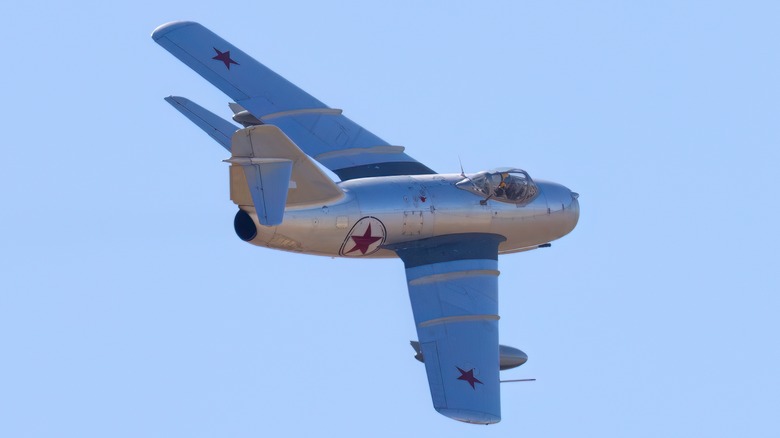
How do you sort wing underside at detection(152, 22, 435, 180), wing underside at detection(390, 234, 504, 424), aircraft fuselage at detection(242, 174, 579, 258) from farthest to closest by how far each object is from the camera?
1. wing underside at detection(152, 22, 435, 180)
2. aircraft fuselage at detection(242, 174, 579, 258)
3. wing underside at detection(390, 234, 504, 424)

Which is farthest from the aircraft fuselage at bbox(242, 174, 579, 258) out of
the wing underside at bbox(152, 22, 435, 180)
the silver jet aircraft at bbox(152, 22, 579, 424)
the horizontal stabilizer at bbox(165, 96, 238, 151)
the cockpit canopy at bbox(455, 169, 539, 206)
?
the horizontal stabilizer at bbox(165, 96, 238, 151)

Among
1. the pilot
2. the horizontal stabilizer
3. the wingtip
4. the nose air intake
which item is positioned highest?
the wingtip

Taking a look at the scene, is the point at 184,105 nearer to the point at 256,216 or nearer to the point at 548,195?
the point at 256,216

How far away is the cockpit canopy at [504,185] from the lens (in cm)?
4972

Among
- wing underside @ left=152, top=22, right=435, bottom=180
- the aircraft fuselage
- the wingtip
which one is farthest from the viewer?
the wingtip

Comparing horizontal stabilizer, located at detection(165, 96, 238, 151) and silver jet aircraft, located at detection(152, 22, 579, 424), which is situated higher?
horizontal stabilizer, located at detection(165, 96, 238, 151)

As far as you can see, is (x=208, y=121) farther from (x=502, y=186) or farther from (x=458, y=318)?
(x=458, y=318)

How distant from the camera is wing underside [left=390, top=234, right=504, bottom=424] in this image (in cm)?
4475

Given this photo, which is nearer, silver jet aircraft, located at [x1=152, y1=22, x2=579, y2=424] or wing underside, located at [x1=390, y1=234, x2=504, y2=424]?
wing underside, located at [x1=390, y1=234, x2=504, y2=424]

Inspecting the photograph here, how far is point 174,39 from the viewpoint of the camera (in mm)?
54406

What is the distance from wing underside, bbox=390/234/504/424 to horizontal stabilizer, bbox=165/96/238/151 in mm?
5276

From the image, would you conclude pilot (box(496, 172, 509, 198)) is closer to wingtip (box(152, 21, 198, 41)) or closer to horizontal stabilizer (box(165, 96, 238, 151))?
horizontal stabilizer (box(165, 96, 238, 151))

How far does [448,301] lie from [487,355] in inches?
72.7

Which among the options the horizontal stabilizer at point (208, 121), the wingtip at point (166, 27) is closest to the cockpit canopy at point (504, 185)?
the horizontal stabilizer at point (208, 121)
